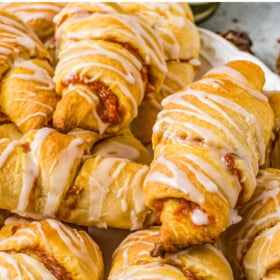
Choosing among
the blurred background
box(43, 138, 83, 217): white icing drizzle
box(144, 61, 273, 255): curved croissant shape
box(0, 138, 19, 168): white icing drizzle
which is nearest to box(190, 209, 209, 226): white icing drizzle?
box(144, 61, 273, 255): curved croissant shape

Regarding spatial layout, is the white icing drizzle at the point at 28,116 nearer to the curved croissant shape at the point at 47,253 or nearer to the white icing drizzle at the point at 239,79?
the curved croissant shape at the point at 47,253

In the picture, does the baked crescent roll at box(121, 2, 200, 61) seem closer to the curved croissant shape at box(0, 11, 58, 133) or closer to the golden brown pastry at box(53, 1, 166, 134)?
the golden brown pastry at box(53, 1, 166, 134)

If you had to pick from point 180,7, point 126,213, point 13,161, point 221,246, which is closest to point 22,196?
point 13,161

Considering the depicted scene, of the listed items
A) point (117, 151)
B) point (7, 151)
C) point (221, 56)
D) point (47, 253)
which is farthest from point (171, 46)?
point (47, 253)

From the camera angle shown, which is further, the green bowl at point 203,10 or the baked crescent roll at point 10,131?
the green bowl at point 203,10

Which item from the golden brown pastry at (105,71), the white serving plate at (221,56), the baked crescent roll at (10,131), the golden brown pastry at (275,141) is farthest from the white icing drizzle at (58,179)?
the white serving plate at (221,56)

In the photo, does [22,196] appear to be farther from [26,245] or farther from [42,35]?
[42,35]

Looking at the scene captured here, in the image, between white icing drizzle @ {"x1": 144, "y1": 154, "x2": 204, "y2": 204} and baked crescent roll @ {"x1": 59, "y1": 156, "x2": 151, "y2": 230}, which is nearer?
white icing drizzle @ {"x1": 144, "y1": 154, "x2": 204, "y2": 204}

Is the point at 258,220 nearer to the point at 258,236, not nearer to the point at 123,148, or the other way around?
the point at 258,236
